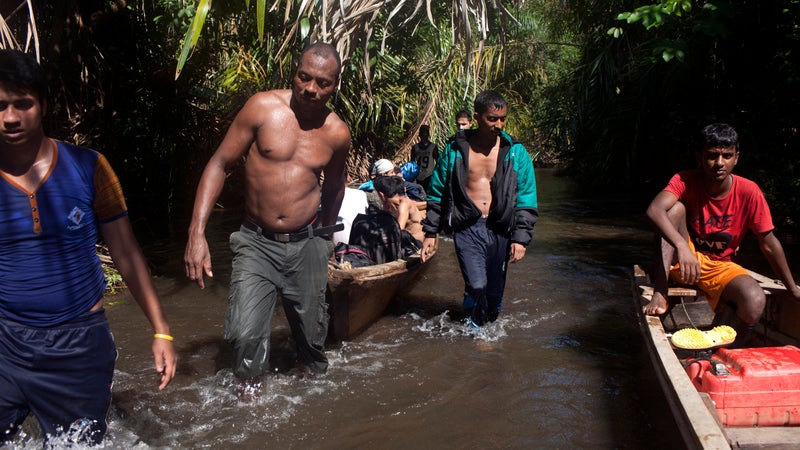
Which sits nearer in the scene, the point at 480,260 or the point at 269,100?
the point at 269,100

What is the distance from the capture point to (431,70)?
12492 mm

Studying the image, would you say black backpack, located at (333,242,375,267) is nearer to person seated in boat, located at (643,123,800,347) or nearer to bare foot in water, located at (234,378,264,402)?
bare foot in water, located at (234,378,264,402)

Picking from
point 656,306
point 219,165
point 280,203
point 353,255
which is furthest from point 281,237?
point 656,306

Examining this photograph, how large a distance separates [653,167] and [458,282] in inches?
293

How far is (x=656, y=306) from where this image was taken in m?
4.54

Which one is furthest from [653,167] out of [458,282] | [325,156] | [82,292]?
[82,292]

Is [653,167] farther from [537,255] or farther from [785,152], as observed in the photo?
[537,255]

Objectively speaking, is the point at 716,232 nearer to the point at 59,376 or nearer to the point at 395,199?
the point at 395,199

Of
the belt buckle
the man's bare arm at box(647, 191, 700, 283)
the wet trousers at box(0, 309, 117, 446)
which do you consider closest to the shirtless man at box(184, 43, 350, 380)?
the belt buckle

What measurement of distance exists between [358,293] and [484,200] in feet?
3.97

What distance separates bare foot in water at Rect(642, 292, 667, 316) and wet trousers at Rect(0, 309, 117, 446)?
3172 mm

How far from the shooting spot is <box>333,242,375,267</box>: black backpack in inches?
251

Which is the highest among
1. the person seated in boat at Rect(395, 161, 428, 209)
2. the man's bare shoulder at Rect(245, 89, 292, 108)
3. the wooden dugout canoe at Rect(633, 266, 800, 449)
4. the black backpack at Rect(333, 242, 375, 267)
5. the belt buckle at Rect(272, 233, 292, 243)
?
the man's bare shoulder at Rect(245, 89, 292, 108)

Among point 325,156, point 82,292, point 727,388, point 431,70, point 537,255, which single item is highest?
point 431,70
